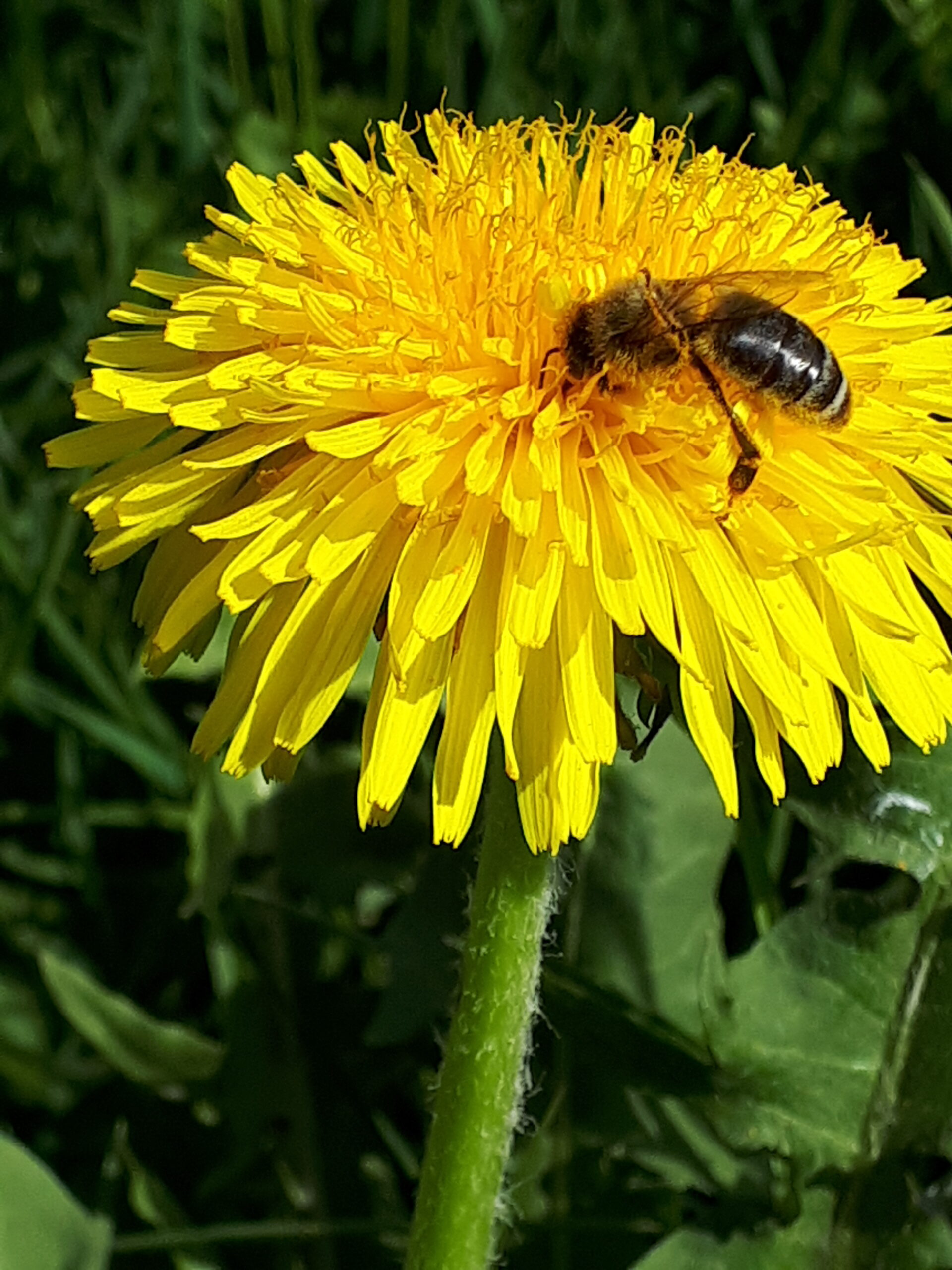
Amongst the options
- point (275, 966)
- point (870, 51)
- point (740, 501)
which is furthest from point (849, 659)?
point (870, 51)

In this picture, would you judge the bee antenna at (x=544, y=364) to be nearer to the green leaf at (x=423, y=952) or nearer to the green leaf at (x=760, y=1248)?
the green leaf at (x=423, y=952)

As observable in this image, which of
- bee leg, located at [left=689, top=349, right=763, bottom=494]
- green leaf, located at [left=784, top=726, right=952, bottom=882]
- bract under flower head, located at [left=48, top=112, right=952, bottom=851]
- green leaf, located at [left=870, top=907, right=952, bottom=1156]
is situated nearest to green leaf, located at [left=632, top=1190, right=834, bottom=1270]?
green leaf, located at [left=870, top=907, right=952, bottom=1156]

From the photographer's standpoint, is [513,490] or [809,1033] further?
[809,1033]

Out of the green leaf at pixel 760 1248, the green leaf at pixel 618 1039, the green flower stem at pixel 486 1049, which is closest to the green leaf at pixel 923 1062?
the green leaf at pixel 760 1248

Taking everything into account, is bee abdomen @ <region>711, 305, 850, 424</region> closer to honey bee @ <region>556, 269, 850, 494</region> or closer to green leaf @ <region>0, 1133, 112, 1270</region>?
honey bee @ <region>556, 269, 850, 494</region>

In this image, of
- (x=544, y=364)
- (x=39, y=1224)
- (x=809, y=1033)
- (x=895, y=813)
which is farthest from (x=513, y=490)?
(x=39, y=1224)

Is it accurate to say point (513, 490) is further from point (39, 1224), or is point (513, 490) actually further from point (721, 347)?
point (39, 1224)

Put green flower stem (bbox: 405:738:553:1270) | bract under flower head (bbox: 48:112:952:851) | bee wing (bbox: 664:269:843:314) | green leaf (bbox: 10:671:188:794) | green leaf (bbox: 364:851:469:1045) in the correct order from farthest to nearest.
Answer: green leaf (bbox: 10:671:188:794) → green leaf (bbox: 364:851:469:1045) → bee wing (bbox: 664:269:843:314) → green flower stem (bbox: 405:738:553:1270) → bract under flower head (bbox: 48:112:952:851)
